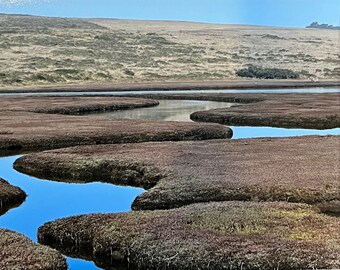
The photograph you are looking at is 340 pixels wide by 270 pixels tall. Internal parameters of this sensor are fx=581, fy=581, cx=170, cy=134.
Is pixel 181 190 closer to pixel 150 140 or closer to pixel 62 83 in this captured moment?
pixel 150 140

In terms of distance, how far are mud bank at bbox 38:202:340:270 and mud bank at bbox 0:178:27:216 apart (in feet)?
18.1

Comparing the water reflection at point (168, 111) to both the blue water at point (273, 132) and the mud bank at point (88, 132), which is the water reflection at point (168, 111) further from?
the mud bank at point (88, 132)

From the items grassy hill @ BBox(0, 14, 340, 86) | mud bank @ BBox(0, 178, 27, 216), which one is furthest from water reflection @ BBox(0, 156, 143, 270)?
grassy hill @ BBox(0, 14, 340, 86)

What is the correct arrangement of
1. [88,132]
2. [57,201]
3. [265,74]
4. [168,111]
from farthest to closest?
1. [265,74]
2. [168,111]
3. [88,132]
4. [57,201]

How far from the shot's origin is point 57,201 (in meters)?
27.2

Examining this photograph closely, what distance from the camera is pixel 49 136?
43.5 m

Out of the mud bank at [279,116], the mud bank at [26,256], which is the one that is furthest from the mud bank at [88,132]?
the mud bank at [26,256]

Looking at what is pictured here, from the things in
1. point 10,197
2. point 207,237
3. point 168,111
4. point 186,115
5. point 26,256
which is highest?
point 207,237

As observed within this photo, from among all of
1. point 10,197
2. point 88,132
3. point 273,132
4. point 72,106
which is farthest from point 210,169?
point 72,106

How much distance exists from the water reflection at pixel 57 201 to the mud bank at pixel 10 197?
1.18 feet

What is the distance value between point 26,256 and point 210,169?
13919mm

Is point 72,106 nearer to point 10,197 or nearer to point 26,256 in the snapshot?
point 10,197

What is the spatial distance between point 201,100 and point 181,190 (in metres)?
64.8

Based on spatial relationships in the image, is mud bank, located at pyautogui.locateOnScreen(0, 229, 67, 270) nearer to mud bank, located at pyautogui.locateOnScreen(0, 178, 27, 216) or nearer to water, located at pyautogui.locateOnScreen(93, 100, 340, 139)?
mud bank, located at pyautogui.locateOnScreen(0, 178, 27, 216)
